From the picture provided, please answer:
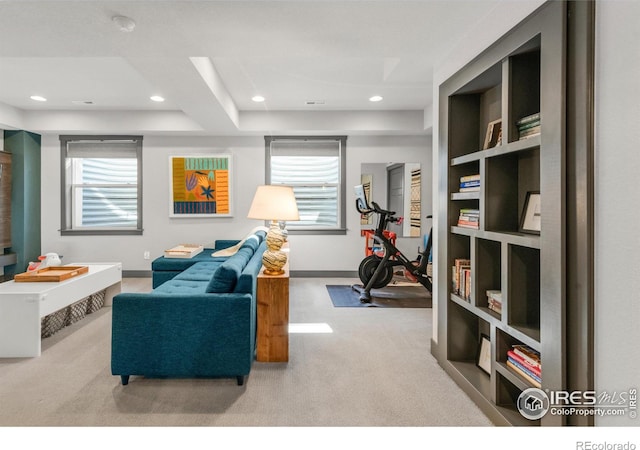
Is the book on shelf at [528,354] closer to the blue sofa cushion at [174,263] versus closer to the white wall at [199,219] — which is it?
the blue sofa cushion at [174,263]

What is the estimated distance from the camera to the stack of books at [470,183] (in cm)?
213

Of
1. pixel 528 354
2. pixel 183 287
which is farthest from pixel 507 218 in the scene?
pixel 183 287

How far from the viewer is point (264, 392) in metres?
2.07

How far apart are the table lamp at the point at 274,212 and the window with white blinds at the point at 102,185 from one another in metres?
3.79

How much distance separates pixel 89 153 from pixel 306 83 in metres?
3.82

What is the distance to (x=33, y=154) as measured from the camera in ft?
17.5

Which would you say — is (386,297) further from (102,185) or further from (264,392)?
(102,185)

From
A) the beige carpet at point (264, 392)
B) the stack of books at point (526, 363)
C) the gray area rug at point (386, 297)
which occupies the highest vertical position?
the stack of books at point (526, 363)

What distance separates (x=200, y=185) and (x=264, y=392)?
13.5 feet

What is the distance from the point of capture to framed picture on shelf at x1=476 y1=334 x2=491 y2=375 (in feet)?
7.18

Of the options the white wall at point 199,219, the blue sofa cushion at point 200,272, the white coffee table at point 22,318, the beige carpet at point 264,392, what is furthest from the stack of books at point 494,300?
the white wall at point 199,219

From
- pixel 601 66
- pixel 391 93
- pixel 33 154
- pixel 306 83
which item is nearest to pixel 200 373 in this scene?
pixel 601 66

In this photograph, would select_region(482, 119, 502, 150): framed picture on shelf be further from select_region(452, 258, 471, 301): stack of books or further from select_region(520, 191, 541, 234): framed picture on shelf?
select_region(452, 258, 471, 301): stack of books

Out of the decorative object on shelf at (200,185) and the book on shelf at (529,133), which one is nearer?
the book on shelf at (529,133)
